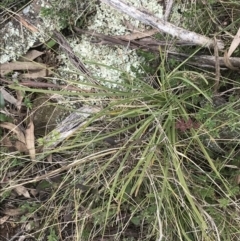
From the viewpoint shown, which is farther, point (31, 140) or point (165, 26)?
point (31, 140)

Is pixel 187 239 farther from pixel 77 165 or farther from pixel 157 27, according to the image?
pixel 157 27

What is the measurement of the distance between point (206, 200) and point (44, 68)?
83 centimetres

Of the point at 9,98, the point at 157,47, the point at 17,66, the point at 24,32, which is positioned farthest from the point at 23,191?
the point at 157,47

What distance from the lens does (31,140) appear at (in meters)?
1.81

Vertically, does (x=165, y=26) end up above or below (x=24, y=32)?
below

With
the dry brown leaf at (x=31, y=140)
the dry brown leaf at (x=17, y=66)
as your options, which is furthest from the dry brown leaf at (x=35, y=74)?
the dry brown leaf at (x=31, y=140)

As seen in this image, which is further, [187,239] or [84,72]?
[84,72]

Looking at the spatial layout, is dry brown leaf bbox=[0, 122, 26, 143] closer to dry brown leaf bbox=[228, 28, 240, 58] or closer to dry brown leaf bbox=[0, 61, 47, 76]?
dry brown leaf bbox=[0, 61, 47, 76]

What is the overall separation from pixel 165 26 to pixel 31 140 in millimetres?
695

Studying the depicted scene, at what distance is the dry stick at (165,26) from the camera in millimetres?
1663

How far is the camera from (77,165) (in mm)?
1745

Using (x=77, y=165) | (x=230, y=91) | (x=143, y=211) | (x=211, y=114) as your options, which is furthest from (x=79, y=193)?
(x=230, y=91)

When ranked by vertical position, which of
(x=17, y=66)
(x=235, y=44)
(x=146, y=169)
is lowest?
(x=146, y=169)

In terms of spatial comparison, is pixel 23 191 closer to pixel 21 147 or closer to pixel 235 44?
pixel 21 147
